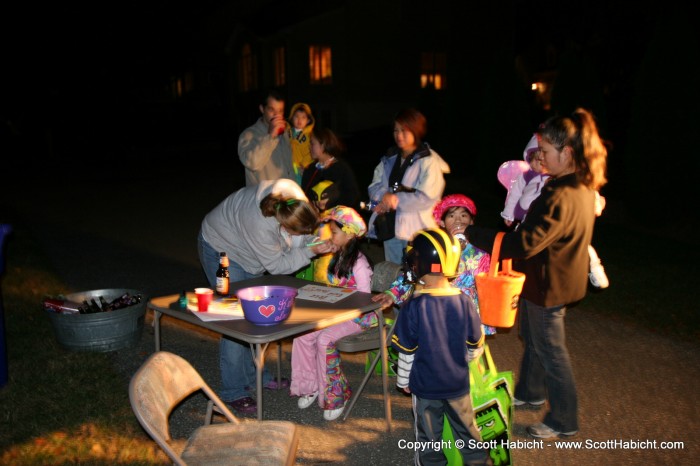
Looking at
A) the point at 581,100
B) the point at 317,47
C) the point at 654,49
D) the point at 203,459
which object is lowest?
the point at 203,459

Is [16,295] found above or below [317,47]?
below

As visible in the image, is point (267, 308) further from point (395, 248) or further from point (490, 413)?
Result: point (395, 248)

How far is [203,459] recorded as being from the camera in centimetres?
322

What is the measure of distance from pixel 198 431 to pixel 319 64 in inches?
1145

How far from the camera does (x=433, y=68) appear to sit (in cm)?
3206

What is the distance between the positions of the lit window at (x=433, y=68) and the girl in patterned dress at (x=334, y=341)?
2811 centimetres

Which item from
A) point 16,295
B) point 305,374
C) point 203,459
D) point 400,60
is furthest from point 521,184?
point 400,60

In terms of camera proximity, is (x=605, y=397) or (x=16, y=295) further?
(x=16, y=295)

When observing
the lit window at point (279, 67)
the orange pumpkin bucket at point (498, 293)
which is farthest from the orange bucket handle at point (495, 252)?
the lit window at point (279, 67)

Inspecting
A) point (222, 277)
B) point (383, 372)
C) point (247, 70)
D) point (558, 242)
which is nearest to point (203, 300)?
point (222, 277)

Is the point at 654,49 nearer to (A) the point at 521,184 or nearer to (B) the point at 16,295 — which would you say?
(A) the point at 521,184

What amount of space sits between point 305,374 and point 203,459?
65.5 inches

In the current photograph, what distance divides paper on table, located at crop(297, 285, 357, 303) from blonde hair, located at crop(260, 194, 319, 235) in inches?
19.4

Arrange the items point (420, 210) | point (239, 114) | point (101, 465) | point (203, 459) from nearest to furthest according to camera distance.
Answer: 1. point (203, 459)
2. point (101, 465)
3. point (420, 210)
4. point (239, 114)
